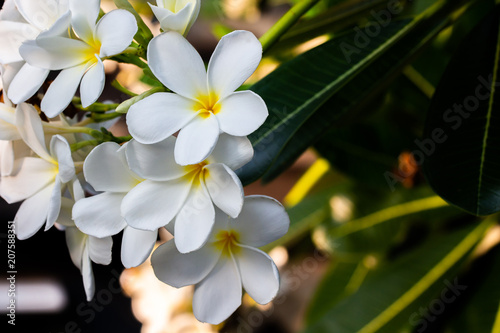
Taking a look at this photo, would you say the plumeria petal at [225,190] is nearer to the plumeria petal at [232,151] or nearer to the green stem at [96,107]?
the plumeria petal at [232,151]

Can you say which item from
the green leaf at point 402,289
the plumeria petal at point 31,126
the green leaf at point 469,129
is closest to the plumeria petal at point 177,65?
the plumeria petal at point 31,126

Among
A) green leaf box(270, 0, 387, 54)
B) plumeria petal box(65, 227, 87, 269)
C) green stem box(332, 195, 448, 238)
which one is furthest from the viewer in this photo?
green stem box(332, 195, 448, 238)

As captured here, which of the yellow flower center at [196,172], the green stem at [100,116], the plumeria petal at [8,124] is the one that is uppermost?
the yellow flower center at [196,172]

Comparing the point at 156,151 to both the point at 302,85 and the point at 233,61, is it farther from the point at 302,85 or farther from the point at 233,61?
the point at 302,85

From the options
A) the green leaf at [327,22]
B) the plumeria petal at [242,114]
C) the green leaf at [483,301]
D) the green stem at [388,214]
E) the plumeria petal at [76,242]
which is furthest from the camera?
the green stem at [388,214]

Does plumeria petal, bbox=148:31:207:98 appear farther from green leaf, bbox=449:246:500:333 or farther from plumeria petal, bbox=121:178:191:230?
green leaf, bbox=449:246:500:333

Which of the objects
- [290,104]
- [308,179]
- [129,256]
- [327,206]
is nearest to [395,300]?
[327,206]

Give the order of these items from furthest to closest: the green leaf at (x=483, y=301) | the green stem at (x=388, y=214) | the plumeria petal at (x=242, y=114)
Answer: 1. the green stem at (x=388, y=214)
2. the green leaf at (x=483, y=301)
3. the plumeria petal at (x=242, y=114)

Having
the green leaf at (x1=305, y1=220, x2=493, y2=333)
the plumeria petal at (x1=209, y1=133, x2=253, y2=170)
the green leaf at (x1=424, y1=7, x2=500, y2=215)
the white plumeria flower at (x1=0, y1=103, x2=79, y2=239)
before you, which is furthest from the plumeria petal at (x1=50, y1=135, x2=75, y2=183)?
the green leaf at (x1=305, y1=220, x2=493, y2=333)
